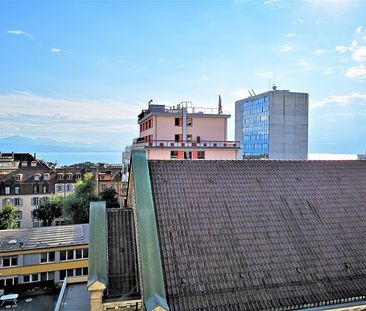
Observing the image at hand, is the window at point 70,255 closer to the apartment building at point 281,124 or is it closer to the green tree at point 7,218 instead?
the green tree at point 7,218

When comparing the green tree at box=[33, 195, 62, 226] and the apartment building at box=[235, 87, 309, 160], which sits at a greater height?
the apartment building at box=[235, 87, 309, 160]

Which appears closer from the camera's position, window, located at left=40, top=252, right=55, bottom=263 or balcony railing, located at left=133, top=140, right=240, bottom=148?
window, located at left=40, top=252, right=55, bottom=263

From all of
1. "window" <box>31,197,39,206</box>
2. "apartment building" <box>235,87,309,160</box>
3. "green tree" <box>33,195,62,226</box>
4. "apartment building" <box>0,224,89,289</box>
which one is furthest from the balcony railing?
"apartment building" <box>235,87,309,160</box>

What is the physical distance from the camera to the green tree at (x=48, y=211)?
2168 inches

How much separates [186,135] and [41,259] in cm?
2373

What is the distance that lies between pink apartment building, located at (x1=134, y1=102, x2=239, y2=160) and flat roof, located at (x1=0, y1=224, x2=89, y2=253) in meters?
12.9

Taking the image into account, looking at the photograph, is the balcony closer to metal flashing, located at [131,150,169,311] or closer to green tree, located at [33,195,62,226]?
green tree, located at [33,195,62,226]

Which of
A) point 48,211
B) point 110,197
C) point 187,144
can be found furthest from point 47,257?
point 48,211

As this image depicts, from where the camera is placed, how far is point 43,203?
56469mm

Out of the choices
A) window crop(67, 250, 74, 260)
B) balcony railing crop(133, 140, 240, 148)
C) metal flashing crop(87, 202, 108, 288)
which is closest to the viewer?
metal flashing crop(87, 202, 108, 288)

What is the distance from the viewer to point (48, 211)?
55.2 m

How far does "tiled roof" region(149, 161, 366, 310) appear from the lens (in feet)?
35.1

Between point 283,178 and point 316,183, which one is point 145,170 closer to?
point 283,178

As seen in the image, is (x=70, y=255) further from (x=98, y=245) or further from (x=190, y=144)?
Answer: (x=98, y=245)
